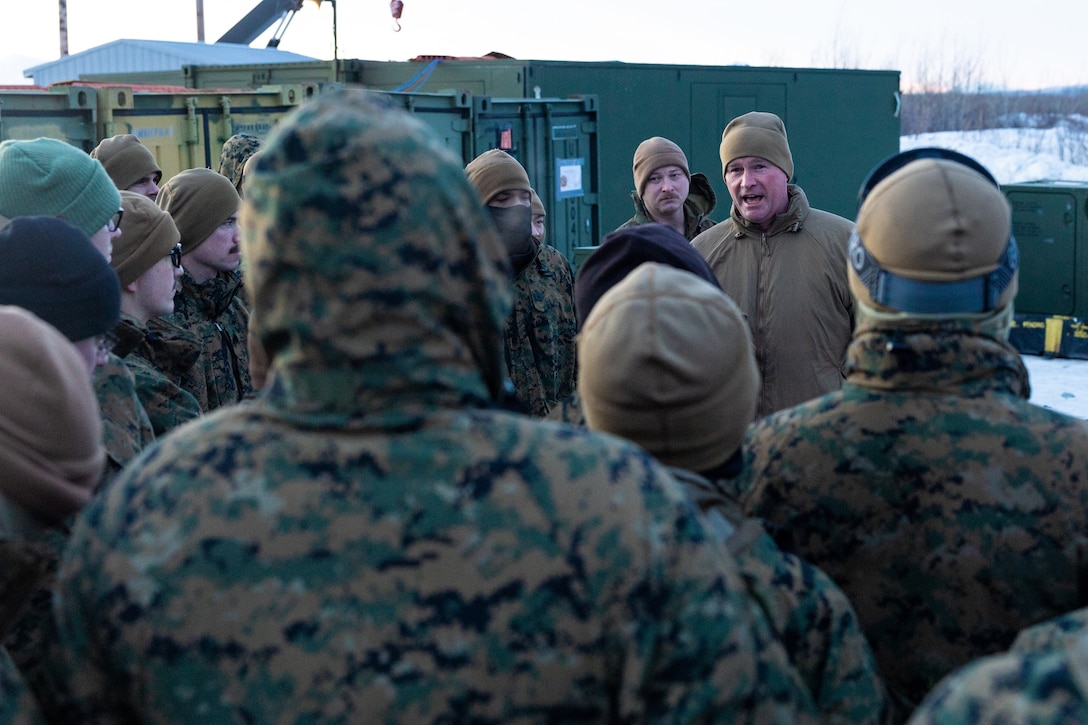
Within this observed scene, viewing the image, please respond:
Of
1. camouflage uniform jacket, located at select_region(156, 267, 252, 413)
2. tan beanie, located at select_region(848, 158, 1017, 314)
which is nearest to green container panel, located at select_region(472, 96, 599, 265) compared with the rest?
camouflage uniform jacket, located at select_region(156, 267, 252, 413)

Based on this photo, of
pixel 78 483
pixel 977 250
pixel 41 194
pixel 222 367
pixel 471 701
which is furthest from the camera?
pixel 222 367

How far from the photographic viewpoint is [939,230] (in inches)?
75.0

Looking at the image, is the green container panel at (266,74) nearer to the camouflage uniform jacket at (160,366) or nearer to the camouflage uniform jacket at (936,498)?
the camouflage uniform jacket at (160,366)

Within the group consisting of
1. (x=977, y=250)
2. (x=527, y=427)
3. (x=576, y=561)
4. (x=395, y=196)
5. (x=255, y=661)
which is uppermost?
(x=395, y=196)

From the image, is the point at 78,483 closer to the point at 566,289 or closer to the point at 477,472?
the point at 477,472

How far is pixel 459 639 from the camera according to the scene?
A: 126 cm

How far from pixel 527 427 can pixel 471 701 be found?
0.30 metres

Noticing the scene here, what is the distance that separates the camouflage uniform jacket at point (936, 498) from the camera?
1.84 m

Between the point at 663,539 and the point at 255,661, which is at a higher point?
the point at 663,539

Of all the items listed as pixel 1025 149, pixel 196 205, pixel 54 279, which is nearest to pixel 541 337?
pixel 196 205

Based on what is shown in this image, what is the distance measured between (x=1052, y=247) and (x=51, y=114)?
783 centimetres

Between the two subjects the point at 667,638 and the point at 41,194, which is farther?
the point at 41,194

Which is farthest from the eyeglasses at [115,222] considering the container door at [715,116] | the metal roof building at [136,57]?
the metal roof building at [136,57]

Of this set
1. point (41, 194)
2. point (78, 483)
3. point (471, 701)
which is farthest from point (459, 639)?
point (41, 194)
